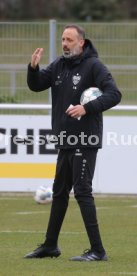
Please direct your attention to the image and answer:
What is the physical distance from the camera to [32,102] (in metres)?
18.0

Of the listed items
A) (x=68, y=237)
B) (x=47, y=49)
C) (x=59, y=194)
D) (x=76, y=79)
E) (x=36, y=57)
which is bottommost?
(x=68, y=237)

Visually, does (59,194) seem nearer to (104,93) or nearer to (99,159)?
(104,93)

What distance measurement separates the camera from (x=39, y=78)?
31.3 feet

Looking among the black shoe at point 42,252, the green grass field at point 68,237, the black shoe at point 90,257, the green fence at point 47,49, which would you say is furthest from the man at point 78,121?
the green fence at point 47,49

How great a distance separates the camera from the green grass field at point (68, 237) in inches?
354

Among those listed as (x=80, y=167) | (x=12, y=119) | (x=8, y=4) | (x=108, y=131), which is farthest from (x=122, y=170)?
(x=8, y=4)

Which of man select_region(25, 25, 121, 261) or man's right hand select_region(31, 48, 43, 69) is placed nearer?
man select_region(25, 25, 121, 261)

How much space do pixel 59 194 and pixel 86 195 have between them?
31cm

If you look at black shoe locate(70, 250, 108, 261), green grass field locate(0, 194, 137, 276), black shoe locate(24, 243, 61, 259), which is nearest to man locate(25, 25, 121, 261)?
black shoe locate(70, 250, 108, 261)

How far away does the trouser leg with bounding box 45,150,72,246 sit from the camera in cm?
945

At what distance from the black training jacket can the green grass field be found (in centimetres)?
109

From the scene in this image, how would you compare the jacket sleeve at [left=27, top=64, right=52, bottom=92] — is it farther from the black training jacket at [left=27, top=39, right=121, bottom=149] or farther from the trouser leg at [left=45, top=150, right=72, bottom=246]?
the trouser leg at [left=45, top=150, right=72, bottom=246]

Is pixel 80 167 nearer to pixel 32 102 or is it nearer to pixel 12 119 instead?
pixel 12 119

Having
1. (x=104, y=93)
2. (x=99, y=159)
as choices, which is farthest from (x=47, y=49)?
(x=104, y=93)
